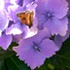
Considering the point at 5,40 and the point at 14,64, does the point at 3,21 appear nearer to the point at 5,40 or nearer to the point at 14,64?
the point at 5,40

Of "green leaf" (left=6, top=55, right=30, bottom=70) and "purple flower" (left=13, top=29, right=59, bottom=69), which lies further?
"green leaf" (left=6, top=55, right=30, bottom=70)

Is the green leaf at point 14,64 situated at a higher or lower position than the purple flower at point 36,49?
lower

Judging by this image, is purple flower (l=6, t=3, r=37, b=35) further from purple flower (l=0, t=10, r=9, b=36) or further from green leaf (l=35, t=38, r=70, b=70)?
green leaf (l=35, t=38, r=70, b=70)

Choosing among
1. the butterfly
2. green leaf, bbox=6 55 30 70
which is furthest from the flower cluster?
green leaf, bbox=6 55 30 70

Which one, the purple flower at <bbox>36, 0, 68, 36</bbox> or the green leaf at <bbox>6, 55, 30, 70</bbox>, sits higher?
the purple flower at <bbox>36, 0, 68, 36</bbox>

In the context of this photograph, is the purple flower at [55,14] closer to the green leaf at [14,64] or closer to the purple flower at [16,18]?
the purple flower at [16,18]

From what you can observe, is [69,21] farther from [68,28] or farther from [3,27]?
[3,27]

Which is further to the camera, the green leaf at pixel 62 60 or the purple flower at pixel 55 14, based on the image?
the green leaf at pixel 62 60

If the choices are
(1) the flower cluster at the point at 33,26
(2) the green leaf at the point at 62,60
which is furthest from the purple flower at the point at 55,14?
(2) the green leaf at the point at 62,60
